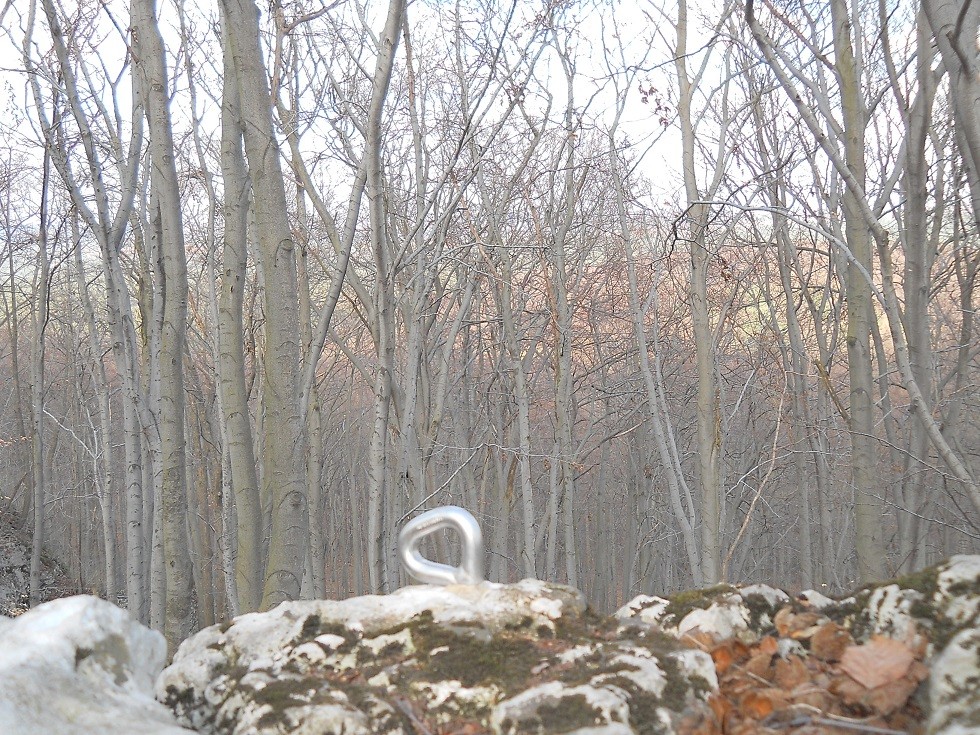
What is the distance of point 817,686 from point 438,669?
0.70 metres

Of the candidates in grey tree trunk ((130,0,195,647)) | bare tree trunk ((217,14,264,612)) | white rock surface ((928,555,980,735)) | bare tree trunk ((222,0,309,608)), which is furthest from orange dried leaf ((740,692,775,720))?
grey tree trunk ((130,0,195,647))

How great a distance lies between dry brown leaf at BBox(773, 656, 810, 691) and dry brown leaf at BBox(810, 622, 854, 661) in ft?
0.22

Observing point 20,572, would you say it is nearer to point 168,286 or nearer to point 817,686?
point 168,286

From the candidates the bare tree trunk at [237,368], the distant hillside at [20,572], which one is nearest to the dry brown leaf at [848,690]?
the bare tree trunk at [237,368]

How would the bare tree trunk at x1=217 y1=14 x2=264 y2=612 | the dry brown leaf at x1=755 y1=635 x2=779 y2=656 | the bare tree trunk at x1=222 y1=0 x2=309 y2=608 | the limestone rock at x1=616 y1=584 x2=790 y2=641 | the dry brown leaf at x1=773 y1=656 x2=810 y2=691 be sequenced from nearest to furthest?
the dry brown leaf at x1=773 y1=656 x2=810 y2=691
the dry brown leaf at x1=755 y1=635 x2=779 y2=656
the limestone rock at x1=616 y1=584 x2=790 y2=641
the bare tree trunk at x1=222 y1=0 x2=309 y2=608
the bare tree trunk at x1=217 y1=14 x2=264 y2=612

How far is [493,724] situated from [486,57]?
6121 millimetres

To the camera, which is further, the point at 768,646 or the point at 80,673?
the point at 768,646

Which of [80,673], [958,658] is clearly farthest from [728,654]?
[80,673]

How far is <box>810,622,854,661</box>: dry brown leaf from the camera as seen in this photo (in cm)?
154

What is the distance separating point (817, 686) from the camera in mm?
1407

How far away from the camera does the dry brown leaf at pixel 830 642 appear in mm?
1538

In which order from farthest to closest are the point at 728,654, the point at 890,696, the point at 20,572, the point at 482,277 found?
1. the point at 20,572
2. the point at 482,277
3. the point at 728,654
4. the point at 890,696

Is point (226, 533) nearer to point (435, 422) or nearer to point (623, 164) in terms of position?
point (435, 422)

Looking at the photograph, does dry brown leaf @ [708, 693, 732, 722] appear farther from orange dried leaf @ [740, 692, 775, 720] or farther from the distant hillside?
the distant hillside
